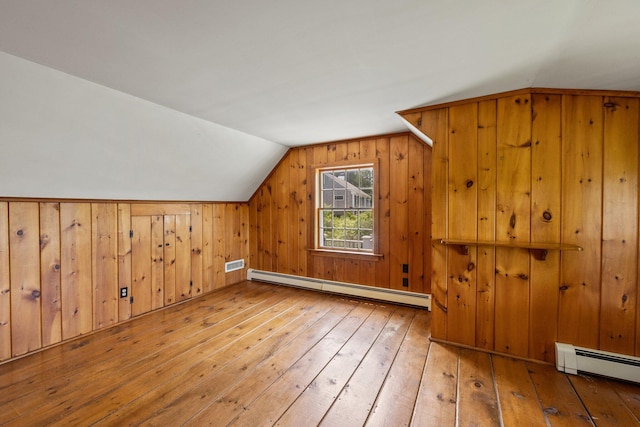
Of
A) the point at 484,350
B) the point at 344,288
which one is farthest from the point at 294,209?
the point at 484,350

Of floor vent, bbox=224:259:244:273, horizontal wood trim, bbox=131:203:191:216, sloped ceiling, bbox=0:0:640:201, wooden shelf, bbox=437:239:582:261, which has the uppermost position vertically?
sloped ceiling, bbox=0:0:640:201

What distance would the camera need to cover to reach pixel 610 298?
6.58 ft

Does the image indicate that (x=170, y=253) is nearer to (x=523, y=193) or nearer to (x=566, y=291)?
(x=523, y=193)

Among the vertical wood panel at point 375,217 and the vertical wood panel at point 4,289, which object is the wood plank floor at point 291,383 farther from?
the vertical wood panel at point 375,217

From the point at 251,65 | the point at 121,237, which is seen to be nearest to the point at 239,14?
the point at 251,65

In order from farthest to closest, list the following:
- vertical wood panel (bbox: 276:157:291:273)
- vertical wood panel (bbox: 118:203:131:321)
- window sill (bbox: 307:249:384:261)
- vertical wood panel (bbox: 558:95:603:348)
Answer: vertical wood panel (bbox: 276:157:291:273) < window sill (bbox: 307:249:384:261) < vertical wood panel (bbox: 118:203:131:321) < vertical wood panel (bbox: 558:95:603:348)

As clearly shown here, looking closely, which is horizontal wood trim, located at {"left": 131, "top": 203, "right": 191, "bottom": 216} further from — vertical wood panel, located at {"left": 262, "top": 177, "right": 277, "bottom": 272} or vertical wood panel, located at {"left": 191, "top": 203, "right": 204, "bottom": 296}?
vertical wood panel, located at {"left": 262, "top": 177, "right": 277, "bottom": 272}

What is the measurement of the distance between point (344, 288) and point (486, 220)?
2.01 m

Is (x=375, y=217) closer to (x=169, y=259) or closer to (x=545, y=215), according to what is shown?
(x=545, y=215)

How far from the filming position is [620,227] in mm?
1978

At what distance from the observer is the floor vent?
13.8 ft

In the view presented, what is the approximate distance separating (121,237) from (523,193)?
391cm

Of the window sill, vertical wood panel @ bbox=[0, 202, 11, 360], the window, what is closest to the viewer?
vertical wood panel @ bbox=[0, 202, 11, 360]

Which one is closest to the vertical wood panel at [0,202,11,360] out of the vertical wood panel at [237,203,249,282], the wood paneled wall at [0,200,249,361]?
the wood paneled wall at [0,200,249,361]
